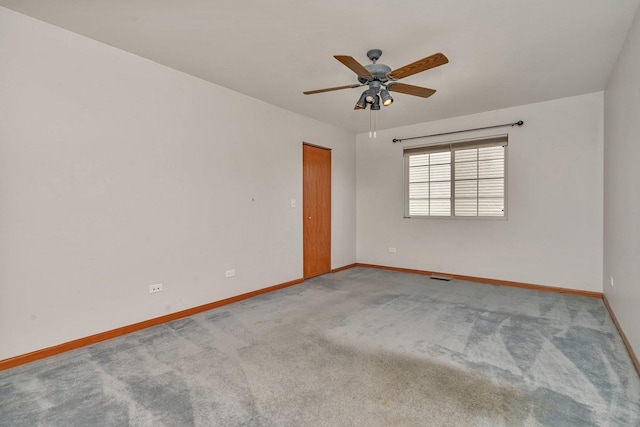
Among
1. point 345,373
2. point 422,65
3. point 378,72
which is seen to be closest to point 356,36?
point 378,72

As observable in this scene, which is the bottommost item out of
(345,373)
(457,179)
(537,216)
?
(345,373)

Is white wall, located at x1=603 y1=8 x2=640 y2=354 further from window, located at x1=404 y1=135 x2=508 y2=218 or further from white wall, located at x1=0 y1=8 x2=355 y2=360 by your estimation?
white wall, located at x1=0 y1=8 x2=355 y2=360

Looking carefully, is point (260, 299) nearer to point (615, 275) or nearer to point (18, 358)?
point (18, 358)

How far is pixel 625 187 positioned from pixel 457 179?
2508mm

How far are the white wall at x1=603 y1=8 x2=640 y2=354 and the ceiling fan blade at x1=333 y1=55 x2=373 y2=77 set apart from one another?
2.06 metres

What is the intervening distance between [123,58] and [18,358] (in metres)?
2.76

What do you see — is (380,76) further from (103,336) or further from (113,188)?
(103,336)

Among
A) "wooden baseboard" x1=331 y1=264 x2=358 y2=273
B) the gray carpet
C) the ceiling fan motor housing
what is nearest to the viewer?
the gray carpet

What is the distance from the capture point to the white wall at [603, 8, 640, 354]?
2396 millimetres

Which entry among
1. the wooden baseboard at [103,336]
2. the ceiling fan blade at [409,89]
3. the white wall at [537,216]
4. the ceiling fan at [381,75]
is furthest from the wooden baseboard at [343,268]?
the ceiling fan blade at [409,89]

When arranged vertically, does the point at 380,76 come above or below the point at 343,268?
above

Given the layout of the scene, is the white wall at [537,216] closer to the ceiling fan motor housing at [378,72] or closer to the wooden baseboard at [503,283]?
the wooden baseboard at [503,283]

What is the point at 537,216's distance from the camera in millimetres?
4539

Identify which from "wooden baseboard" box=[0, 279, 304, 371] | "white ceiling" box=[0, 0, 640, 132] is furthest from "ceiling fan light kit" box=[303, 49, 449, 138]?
"wooden baseboard" box=[0, 279, 304, 371]
